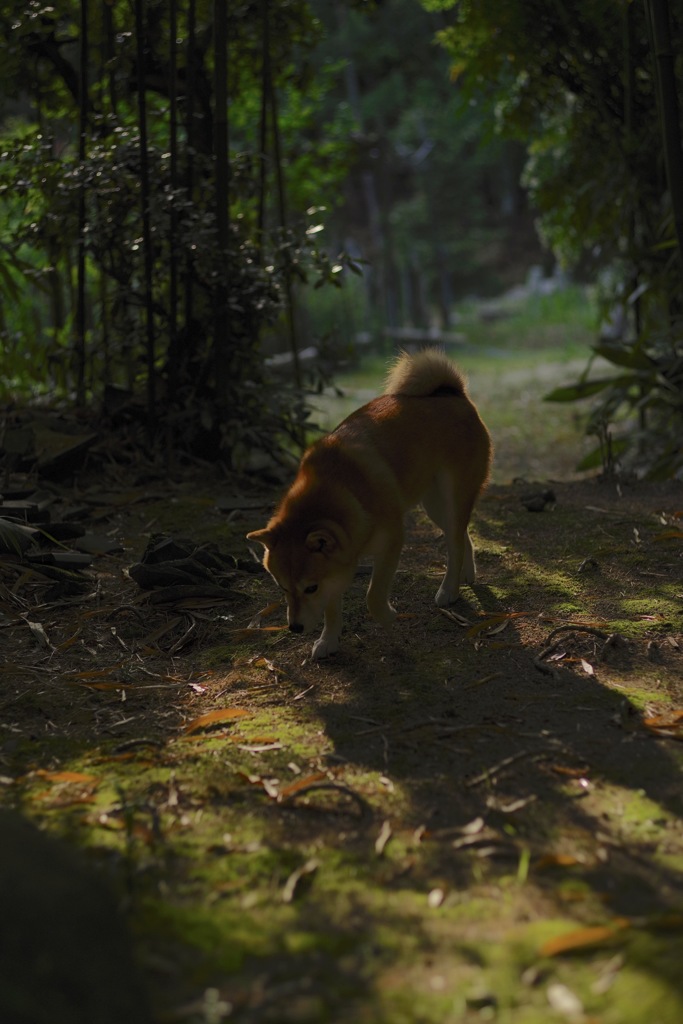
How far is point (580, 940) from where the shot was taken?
206 centimetres

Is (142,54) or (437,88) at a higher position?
(437,88)

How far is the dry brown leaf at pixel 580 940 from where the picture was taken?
2.04 m

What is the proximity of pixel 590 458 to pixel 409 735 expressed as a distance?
440 centimetres

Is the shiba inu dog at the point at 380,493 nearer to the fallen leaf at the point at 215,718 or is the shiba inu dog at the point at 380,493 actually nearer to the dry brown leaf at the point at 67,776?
the fallen leaf at the point at 215,718

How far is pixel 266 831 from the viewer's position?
2.59 meters

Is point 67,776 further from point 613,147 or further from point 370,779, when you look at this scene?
point 613,147

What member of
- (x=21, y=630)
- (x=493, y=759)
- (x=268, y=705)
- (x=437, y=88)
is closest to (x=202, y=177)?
(x=21, y=630)

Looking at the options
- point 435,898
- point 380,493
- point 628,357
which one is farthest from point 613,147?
point 435,898

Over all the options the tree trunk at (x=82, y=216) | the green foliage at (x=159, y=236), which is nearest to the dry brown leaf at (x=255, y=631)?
the green foliage at (x=159, y=236)

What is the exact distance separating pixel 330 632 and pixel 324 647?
0.19 ft

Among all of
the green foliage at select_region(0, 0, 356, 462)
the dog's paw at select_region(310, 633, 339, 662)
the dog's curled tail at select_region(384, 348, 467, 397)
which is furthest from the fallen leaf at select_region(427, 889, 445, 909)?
the green foliage at select_region(0, 0, 356, 462)

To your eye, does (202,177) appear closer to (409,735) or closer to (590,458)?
(590,458)

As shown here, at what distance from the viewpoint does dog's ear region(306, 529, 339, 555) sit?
3.60 meters

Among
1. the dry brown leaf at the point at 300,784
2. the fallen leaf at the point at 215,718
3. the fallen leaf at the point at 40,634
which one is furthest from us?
the fallen leaf at the point at 40,634
